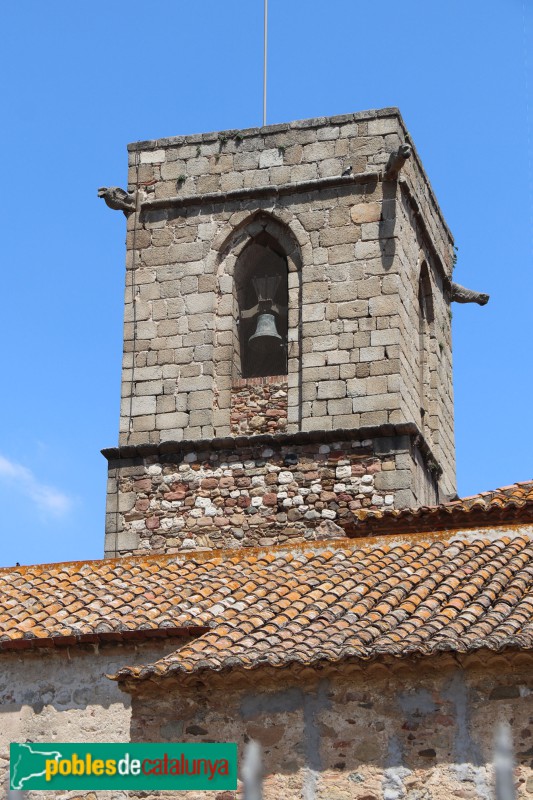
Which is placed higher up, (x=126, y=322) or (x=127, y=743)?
(x=126, y=322)

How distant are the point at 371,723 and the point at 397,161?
7837 mm

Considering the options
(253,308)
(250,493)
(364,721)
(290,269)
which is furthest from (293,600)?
(253,308)

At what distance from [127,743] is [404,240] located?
7631 mm

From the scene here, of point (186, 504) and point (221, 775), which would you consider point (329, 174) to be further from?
point (221, 775)

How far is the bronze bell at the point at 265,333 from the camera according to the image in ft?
52.2

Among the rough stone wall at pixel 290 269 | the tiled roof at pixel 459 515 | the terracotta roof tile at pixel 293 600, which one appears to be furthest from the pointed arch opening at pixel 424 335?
the terracotta roof tile at pixel 293 600

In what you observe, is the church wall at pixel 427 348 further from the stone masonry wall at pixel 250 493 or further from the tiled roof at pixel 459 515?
the tiled roof at pixel 459 515

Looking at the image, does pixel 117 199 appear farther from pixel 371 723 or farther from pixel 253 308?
pixel 371 723

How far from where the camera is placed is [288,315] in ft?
52.5

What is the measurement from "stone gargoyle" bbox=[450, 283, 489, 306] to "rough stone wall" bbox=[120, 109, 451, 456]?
1851mm

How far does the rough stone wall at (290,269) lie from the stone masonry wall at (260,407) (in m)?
0.09

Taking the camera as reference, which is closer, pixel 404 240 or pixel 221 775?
pixel 221 775

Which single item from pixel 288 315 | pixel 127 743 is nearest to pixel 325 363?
pixel 288 315

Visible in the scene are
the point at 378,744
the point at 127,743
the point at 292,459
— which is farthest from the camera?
the point at 292,459
